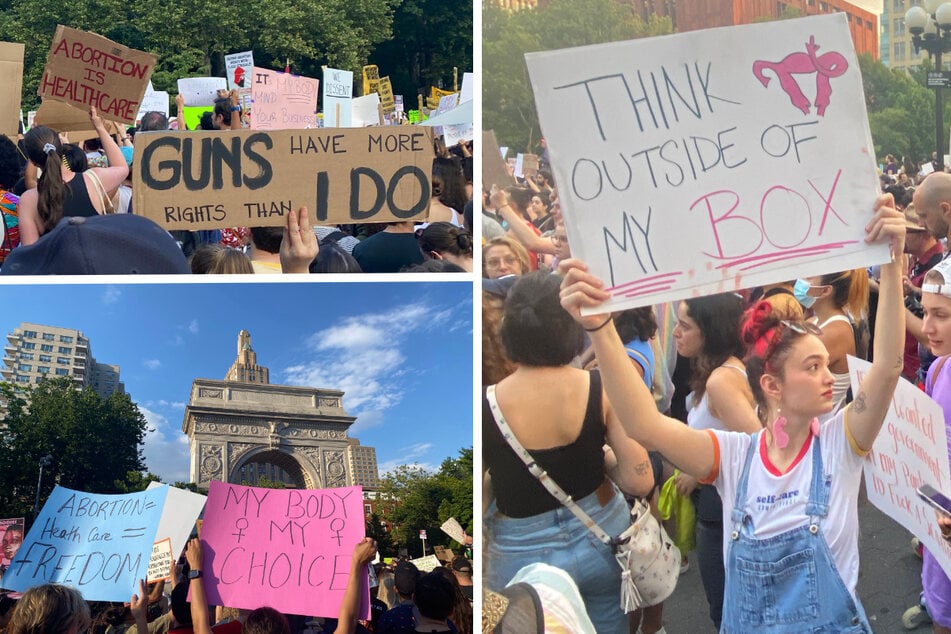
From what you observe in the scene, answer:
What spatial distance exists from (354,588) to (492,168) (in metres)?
1.38

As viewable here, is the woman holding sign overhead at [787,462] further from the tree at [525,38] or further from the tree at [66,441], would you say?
the tree at [66,441]

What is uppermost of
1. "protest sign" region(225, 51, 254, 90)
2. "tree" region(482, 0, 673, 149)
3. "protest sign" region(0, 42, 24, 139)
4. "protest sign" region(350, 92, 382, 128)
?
"protest sign" region(225, 51, 254, 90)

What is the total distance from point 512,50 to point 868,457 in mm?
1593

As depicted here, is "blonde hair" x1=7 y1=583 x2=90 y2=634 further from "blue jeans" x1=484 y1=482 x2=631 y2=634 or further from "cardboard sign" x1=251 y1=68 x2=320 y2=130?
"cardboard sign" x1=251 y1=68 x2=320 y2=130

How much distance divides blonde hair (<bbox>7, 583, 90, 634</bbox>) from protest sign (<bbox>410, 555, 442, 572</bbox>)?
1086 mm

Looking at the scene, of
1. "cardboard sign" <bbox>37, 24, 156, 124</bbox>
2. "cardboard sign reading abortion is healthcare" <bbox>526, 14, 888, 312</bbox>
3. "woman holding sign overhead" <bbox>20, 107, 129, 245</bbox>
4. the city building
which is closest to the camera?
"cardboard sign reading abortion is healthcare" <bbox>526, 14, 888, 312</bbox>

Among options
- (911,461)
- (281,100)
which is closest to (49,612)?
(911,461)

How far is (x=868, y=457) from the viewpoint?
9.77ft

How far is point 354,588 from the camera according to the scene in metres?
3.23

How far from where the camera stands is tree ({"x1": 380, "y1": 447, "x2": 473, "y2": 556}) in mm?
3318

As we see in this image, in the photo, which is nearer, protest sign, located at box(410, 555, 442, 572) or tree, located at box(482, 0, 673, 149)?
tree, located at box(482, 0, 673, 149)

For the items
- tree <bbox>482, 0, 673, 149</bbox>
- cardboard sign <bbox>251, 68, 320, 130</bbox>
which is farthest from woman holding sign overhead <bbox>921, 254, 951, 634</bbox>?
cardboard sign <bbox>251, 68, 320, 130</bbox>

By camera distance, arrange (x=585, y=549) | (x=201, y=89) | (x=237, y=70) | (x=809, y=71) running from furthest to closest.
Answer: (x=237, y=70) → (x=201, y=89) → (x=585, y=549) → (x=809, y=71)

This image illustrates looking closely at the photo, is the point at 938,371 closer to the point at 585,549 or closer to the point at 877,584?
the point at 877,584
